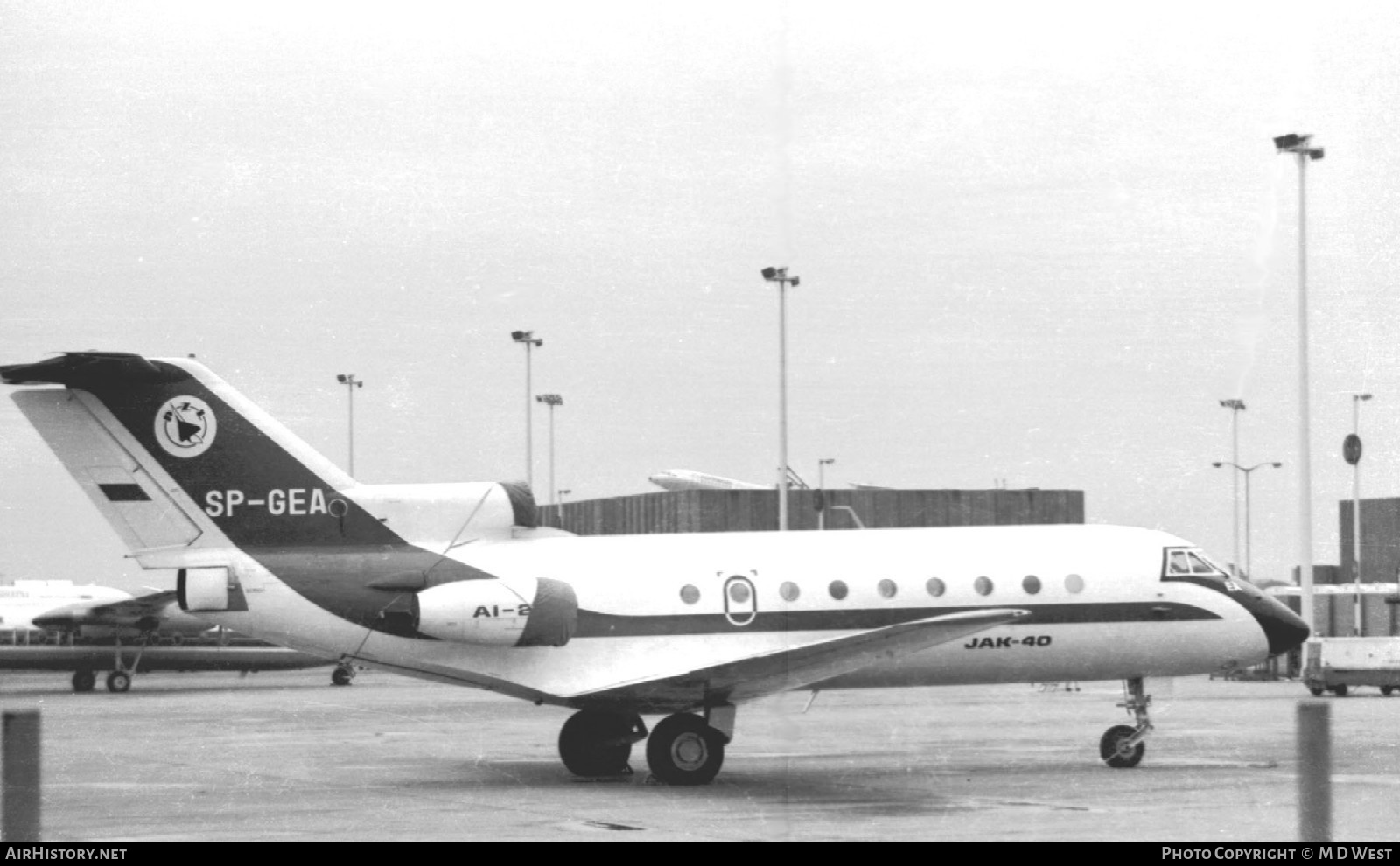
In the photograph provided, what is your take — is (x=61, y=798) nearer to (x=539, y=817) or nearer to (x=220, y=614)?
(x=220, y=614)

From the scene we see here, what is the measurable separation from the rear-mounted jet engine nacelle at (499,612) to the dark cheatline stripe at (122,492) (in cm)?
A: 340

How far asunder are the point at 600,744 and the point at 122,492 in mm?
6226

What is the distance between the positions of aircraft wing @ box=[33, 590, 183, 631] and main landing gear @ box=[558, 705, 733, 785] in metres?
31.5

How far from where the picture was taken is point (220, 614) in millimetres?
20047

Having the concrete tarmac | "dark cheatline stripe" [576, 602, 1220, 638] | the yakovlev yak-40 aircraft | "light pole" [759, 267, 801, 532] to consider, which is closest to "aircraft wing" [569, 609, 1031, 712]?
the yakovlev yak-40 aircraft

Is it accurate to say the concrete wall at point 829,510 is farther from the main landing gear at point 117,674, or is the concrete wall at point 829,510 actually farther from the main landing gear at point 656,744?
the main landing gear at point 656,744

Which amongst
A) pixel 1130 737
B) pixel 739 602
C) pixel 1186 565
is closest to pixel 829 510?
pixel 1186 565

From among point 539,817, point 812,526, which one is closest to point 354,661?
point 539,817

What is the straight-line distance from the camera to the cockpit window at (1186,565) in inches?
861

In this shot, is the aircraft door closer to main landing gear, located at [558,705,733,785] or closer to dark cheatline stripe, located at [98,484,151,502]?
main landing gear, located at [558,705,733,785]

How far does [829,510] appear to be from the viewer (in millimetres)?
58031

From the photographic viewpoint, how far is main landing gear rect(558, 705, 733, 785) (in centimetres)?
1930
